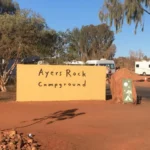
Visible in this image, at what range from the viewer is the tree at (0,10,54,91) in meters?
18.0

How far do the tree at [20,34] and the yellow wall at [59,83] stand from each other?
238 centimetres

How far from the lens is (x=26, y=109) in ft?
45.2

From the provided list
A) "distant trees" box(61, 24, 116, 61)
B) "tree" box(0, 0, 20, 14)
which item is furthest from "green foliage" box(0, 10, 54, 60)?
"distant trees" box(61, 24, 116, 61)

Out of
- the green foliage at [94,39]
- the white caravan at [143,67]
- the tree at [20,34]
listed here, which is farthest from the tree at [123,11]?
the green foliage at [94,39]

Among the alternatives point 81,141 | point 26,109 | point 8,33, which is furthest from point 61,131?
point 8,33

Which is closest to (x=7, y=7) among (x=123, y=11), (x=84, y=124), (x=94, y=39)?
(x=123, y=11)

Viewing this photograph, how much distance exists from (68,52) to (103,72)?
510 cm

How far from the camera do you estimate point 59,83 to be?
56.2 ft

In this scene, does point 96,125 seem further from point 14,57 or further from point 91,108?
point 14,57

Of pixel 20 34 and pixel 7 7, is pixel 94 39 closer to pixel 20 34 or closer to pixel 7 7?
pixel 7 7

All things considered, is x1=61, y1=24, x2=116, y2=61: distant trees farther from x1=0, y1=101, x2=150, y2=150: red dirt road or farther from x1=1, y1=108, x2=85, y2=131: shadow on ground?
x1=1, y1=108, x2=85, y2=131: shadow on ground

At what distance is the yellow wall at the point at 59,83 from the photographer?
16.5m

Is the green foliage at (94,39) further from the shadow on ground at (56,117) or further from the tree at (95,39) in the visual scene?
the shadow on ground at (56,117)

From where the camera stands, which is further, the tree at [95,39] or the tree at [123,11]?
the tree at [95,39]
